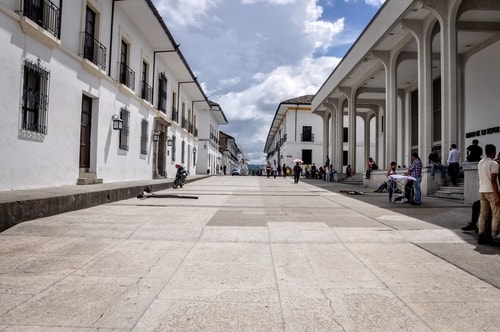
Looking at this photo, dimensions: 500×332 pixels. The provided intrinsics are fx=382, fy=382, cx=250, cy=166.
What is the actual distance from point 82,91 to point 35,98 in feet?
8.32

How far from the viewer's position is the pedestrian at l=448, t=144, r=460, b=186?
12.0 metres

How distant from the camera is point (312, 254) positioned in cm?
473

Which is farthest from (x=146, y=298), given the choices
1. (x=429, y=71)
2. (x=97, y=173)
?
(x=429, y=71)

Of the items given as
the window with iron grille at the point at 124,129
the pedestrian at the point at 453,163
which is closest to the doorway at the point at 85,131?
the window with iron grille at the point at 124,129

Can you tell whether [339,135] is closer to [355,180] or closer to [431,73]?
[355,180]

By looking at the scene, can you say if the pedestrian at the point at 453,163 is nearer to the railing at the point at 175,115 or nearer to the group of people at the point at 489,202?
the group of people at the point at 489,202

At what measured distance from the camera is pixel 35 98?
8961 mm

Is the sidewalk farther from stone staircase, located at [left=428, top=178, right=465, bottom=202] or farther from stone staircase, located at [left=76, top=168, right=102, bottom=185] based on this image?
stone staircase, located at [left=428, top=178, right=465, bottom=202]

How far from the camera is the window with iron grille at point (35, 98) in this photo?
8.59 meters

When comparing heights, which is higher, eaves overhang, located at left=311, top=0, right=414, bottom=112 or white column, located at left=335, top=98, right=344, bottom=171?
eaves overhang, located at left=311, top=0, right=414, bottom=112

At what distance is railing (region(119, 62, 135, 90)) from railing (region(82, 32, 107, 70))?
5.03 ft

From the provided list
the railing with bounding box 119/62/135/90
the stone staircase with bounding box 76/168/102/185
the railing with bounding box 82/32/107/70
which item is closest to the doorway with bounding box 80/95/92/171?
the stone staircase with bounding box 76/168/102/185

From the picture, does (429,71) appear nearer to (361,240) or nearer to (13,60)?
(361,240)

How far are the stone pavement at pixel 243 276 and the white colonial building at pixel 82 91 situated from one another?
320 centimetres
